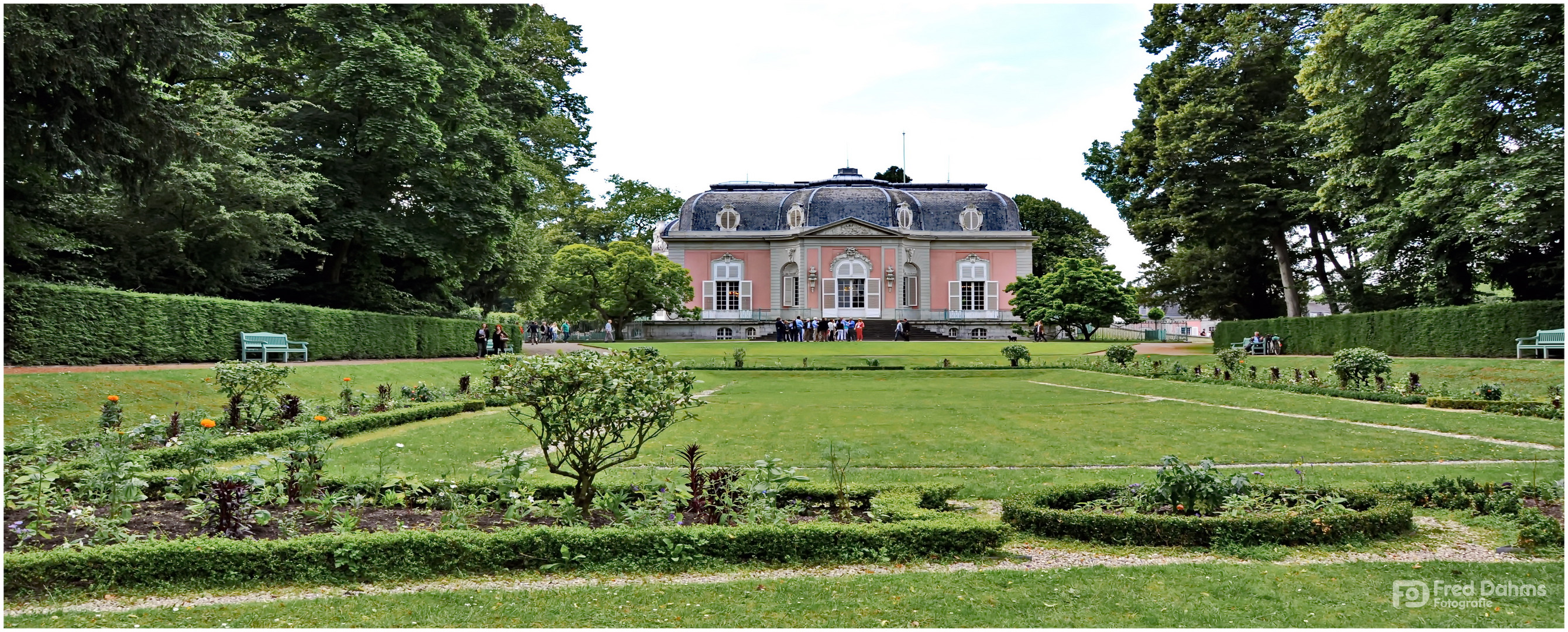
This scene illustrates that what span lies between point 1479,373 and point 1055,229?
4404cm

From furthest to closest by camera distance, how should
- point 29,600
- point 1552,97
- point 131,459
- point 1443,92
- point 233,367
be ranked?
1. point 1443,92
2. point 1552,97
3. point 233,367
4. point 131,459
5. point 29,600

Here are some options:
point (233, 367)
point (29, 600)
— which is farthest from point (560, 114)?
point (29, 600)

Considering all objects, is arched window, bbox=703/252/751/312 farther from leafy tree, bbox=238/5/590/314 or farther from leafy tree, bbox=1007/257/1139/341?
leafy tree, bbox=238/5/590/314

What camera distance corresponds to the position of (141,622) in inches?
167

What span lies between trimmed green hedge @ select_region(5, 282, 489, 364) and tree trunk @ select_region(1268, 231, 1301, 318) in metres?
30.2

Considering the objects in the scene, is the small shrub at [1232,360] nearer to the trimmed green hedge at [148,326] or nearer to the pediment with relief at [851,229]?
the trimmed green hedge at [148,326]

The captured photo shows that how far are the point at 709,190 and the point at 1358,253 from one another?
35.7 meters

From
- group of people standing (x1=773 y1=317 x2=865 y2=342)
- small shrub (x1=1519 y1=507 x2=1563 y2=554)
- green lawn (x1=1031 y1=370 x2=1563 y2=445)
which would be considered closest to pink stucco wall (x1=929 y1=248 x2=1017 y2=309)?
group of people standing (x1=773 y1=317 x2=865 y2=342)

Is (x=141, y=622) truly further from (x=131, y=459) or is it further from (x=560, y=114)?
(x=560, y=114)

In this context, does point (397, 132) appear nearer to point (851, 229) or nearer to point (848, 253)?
point (851, 229)

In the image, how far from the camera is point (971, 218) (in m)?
53.4

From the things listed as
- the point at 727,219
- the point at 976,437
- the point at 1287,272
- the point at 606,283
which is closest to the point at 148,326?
the point at 976,437

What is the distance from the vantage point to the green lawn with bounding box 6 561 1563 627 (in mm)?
4152

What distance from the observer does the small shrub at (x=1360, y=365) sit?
15695mm
